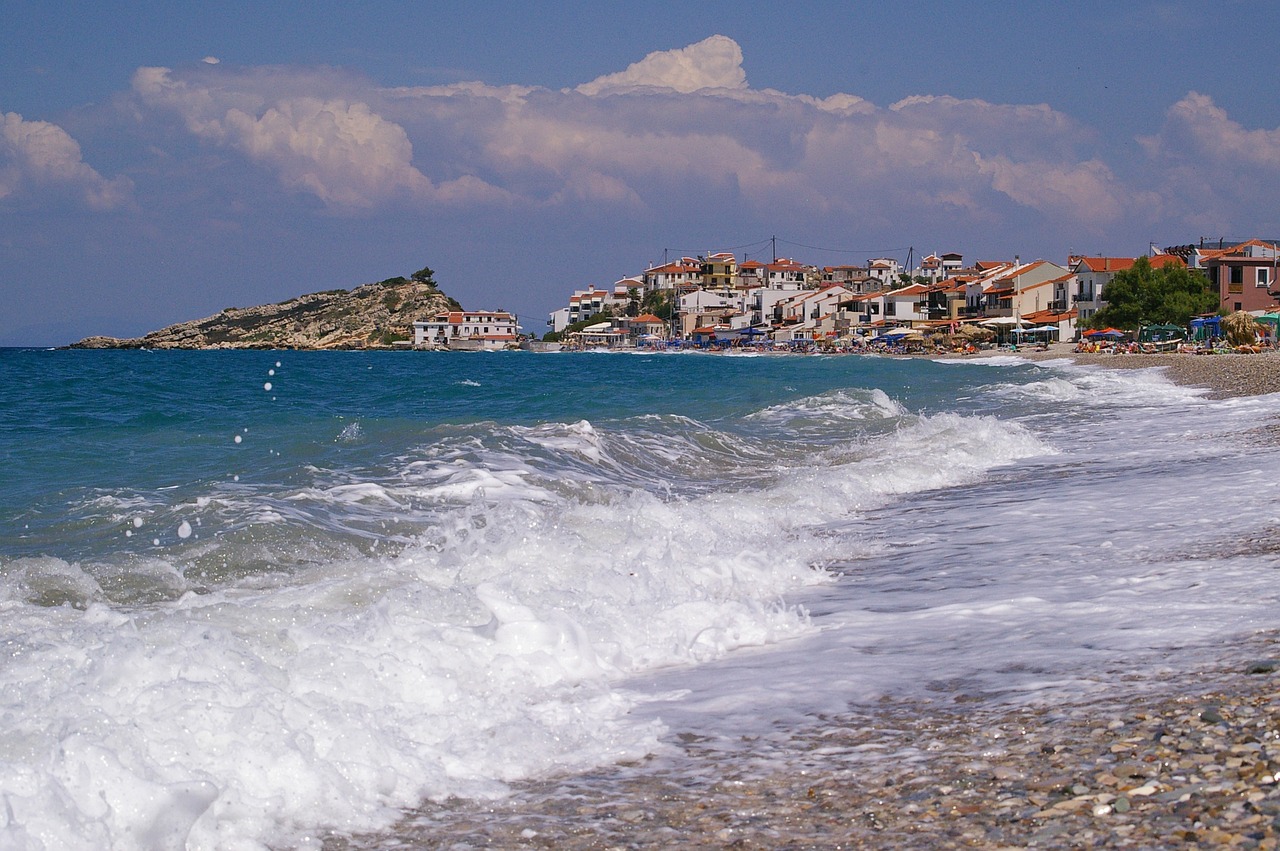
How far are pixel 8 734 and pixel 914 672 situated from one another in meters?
4.36

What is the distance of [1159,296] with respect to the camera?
7869 centimetres

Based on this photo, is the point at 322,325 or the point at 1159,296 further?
the point at 322,325

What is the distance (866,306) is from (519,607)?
126 meters

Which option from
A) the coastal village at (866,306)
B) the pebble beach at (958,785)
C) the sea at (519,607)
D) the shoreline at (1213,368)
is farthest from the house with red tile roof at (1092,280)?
the pebble beach at (958,785)

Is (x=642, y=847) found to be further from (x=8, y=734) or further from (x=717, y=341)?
(x=717, y=341)

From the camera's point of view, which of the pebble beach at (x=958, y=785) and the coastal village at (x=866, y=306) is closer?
the pebble beach at (x=958, y=785)

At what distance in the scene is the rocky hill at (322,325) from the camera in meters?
169

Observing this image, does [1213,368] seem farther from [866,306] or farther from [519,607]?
[866,306]

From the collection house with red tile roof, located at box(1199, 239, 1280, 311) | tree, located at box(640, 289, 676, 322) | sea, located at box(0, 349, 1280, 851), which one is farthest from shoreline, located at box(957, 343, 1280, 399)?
tree, located at box(640, 289, 676, 322)

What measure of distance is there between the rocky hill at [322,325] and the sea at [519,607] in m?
158

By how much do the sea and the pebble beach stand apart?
0.22 metres

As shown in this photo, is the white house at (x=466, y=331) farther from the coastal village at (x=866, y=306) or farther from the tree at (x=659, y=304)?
the tree at (x=659, y=304)

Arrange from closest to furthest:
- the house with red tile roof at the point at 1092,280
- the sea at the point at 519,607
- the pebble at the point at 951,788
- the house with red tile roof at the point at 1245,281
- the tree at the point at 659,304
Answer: the pebble at the point at 951,788, the sea at the point at 519,607, the house with red tile roof at the point at 1245,281, the house with red tile roof at the point at 1092,280, the tree at the point at 659,304

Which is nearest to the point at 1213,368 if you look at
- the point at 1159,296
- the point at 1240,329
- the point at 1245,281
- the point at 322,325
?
the point at 1240,329
